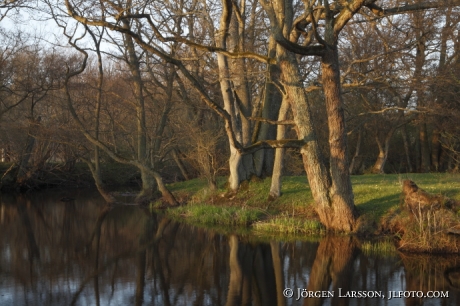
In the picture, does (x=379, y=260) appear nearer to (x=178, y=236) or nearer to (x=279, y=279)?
(x=279, y=279)

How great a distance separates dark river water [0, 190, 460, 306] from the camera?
9.34 metres

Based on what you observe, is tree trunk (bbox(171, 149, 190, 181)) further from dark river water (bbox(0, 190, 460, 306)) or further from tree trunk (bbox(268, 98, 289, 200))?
dark river water (bbox(0, 190, 460, 306))

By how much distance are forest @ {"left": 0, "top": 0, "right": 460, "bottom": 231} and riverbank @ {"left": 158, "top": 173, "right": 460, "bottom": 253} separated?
69cm

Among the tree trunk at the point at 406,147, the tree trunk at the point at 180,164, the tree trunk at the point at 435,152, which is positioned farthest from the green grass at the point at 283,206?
the tree trunk at the point at 406,147

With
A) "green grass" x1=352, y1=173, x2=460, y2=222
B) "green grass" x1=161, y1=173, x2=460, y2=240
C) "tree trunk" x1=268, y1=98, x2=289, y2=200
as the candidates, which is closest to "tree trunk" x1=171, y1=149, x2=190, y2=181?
"green grass" x1=161, y1=173, x2=460, y2=240

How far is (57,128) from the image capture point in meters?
26.6

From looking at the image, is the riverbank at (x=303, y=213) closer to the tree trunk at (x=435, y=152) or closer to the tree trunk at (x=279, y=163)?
the tree trunk at (x=279, y=163)

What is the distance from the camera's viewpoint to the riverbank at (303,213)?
12.8 m

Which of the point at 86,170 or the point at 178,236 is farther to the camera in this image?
the point at 86,170

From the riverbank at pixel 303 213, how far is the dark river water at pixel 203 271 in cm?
76

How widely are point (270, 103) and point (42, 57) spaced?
14.9 m

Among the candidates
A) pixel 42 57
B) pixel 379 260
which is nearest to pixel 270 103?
pixel 379 260

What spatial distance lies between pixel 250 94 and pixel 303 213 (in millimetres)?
8036

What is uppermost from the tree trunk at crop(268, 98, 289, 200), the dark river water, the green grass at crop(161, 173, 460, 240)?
the tree trunk at crop(268, 98, 289, 200)
